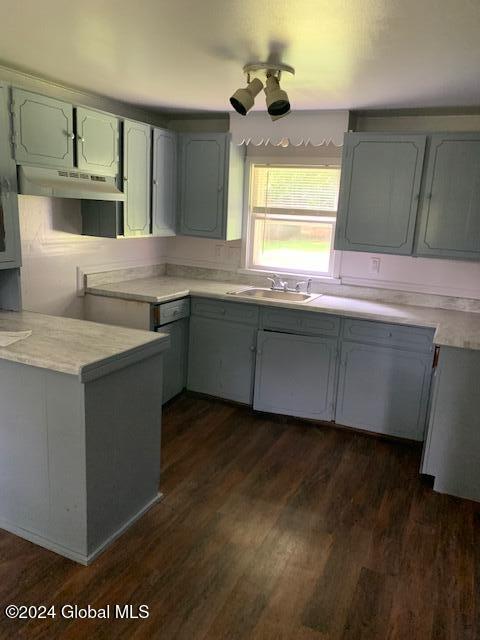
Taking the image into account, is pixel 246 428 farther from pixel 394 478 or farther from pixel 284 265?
pixel 284 265

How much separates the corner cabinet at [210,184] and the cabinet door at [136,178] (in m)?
0.39

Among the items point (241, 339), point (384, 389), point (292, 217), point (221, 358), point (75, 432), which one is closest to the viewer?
point (75, 432)

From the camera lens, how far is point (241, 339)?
144 inches

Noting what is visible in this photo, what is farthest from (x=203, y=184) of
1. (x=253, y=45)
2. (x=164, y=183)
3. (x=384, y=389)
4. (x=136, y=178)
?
(x=384, y=389)

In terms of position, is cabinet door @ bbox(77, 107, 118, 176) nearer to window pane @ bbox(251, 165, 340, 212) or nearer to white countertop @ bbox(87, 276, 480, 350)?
white countertop @ bbox(87, 276, 480, 350)

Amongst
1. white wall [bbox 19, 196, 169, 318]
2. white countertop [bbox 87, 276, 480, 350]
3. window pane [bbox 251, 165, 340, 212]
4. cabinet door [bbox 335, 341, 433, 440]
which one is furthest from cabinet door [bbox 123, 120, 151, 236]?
cabinet door [bbox 335, 341, 433, 440]

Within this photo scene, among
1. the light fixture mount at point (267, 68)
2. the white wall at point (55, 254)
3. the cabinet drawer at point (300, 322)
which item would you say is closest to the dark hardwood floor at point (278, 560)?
the cabinet drawer at point (300, 322)

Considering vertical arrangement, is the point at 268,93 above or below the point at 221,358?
above

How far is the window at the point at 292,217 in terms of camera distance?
3.86 m

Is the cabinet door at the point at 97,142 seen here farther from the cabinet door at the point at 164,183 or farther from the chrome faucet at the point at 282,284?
the chrome faucet at the point at 282,284

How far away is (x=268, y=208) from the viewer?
4.06 m

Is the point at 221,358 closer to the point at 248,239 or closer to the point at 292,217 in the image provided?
the point at 248,239

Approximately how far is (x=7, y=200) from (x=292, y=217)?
2195 millimetres

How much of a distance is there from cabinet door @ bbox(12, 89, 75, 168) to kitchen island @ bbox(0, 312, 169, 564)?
1.00 metres
